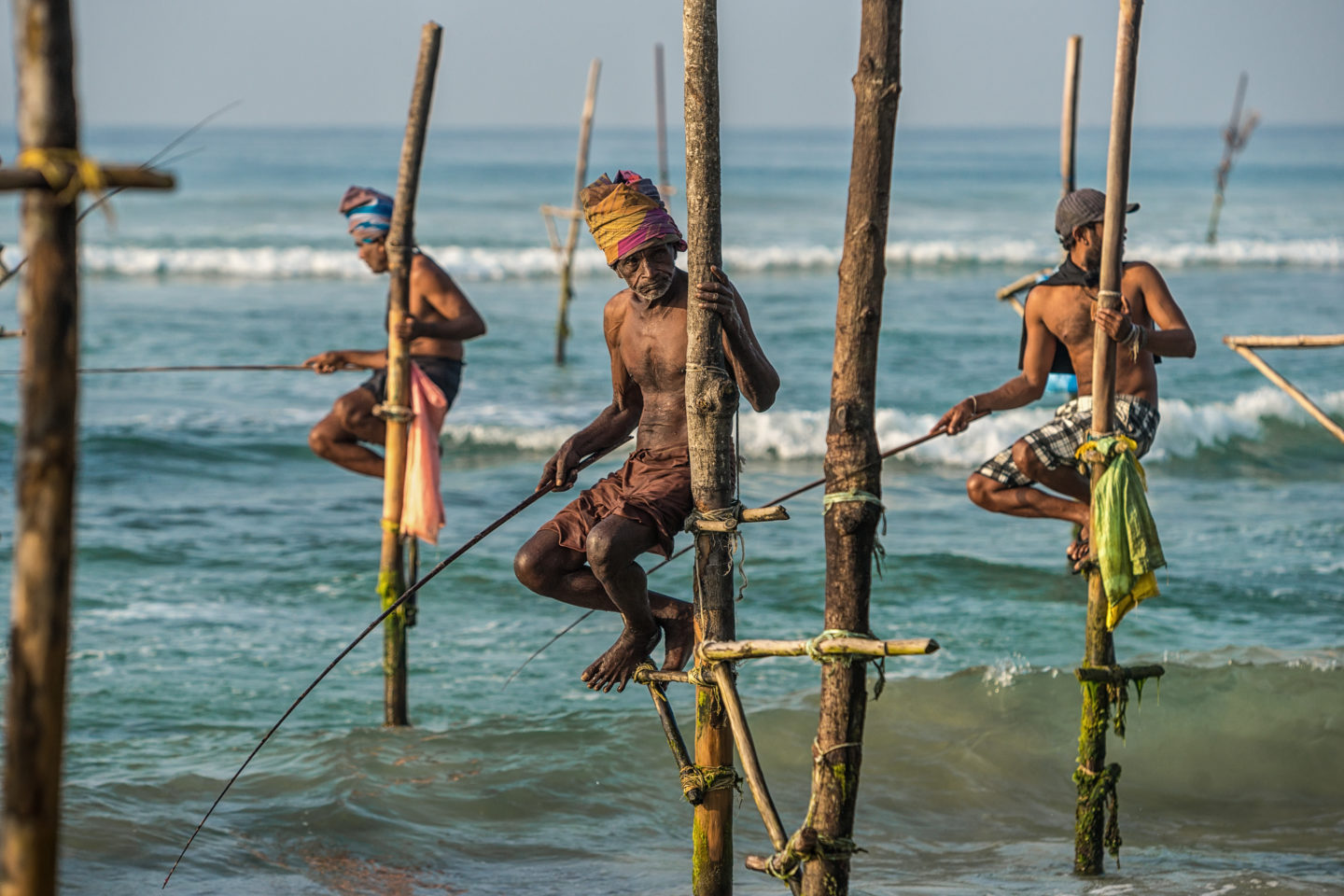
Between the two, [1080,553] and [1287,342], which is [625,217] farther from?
[1287,342]

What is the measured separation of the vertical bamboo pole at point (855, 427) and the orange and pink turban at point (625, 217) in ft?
2.16

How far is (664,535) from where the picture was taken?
4098 mm

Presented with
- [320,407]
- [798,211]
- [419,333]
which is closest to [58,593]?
[419,333]

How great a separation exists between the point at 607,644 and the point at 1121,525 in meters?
4.47

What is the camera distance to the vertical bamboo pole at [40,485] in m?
2.38

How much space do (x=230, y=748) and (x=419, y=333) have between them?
235cm

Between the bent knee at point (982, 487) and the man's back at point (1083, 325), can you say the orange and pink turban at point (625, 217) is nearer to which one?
the man's back at point (1083, 325)

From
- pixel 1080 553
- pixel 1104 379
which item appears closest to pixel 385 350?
pixel 1080 553

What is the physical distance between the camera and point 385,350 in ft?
21.9

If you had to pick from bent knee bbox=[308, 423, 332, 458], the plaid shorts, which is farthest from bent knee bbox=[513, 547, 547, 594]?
bent knee bbox=[308, 423, 332, 458]

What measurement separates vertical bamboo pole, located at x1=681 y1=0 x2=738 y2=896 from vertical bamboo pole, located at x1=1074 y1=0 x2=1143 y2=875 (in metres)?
1.28

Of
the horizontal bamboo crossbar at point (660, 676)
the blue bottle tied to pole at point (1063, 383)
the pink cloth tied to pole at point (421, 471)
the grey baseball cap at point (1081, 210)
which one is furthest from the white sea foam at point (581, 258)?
the horizontal bamboo crossbar at point (660, 676)

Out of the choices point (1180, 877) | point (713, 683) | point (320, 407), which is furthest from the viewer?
point (320, 407)

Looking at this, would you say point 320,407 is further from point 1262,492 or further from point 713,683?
point 713,683
